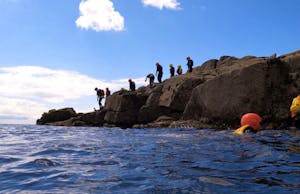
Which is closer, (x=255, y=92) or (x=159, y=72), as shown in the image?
(x=255, y=92)

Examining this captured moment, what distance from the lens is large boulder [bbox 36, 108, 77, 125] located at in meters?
39.3

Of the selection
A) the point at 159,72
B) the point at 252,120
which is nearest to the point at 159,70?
the point at 159,72

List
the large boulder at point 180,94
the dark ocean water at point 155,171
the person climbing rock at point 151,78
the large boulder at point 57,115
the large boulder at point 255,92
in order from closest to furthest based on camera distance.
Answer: the dark ocean water at point 155,171 < the large boulder at point 255,92 < the large boulder at point 180,94 < the person climbing rock at point 151,78 < the large boulder at point 57,115

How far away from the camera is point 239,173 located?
5754mm

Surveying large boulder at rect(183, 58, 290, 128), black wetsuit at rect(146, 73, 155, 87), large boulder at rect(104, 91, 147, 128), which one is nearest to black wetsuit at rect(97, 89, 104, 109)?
large boulder at rect(104, 91, 147, 128)

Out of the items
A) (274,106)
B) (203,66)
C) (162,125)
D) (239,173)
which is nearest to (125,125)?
(162,125)

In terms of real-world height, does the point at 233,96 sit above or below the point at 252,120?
above

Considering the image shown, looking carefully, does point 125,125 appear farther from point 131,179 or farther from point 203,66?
point 131,179

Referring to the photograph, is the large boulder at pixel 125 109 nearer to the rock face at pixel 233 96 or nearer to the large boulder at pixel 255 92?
the rock face at pixel 233 96

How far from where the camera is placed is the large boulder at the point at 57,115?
129 ft

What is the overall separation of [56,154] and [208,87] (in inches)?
575

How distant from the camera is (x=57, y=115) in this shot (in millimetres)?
39656

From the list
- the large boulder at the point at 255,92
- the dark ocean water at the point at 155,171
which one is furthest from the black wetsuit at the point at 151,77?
the dark ocean water at the point at 155,171

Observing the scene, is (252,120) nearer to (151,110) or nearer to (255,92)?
(255,92)
